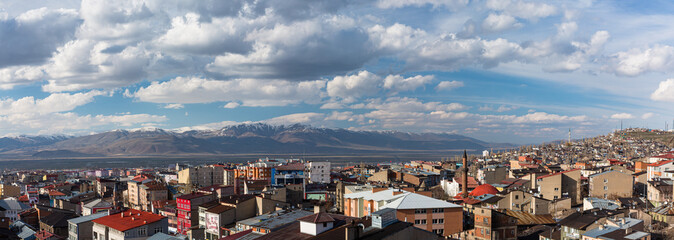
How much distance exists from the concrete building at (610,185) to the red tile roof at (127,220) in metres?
46.0

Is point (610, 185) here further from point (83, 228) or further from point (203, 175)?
point (203, 175)

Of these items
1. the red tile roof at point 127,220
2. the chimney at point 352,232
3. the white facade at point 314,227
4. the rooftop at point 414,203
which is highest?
the chimney at point 352,232

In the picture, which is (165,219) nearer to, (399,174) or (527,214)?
(527,214)

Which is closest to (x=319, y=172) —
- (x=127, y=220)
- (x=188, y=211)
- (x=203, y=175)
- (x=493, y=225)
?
(x=203, y=175)

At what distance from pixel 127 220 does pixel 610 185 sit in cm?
5026

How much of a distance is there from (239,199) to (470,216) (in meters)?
20.6

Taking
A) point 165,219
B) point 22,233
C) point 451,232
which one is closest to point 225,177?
point 22,233

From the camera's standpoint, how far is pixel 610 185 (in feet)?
192

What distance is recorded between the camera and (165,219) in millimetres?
42000

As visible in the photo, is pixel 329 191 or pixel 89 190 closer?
pixel 329 191

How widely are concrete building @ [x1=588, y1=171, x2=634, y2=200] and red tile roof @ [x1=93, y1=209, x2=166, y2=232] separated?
46.0m

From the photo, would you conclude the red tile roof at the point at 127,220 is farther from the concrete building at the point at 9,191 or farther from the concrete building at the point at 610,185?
the concrete building at the point at 9,191

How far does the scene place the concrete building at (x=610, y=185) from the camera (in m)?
57.9

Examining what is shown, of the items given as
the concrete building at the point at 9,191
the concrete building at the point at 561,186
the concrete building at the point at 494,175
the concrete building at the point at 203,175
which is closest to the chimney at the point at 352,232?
the concrete building at the point at 561,186
